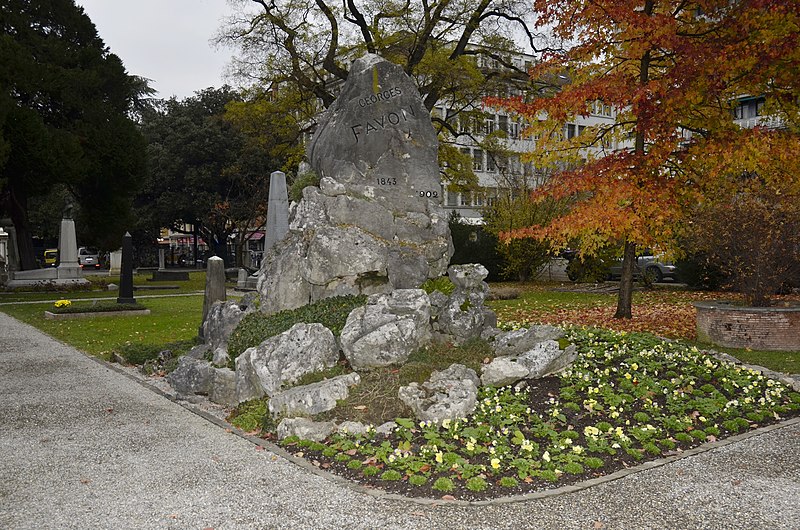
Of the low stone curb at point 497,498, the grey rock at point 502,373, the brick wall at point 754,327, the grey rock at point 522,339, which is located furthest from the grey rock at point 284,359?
the brick wall at point 754,327

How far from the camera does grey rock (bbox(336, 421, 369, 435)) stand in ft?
21.3

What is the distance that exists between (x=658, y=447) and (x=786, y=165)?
8.88 m

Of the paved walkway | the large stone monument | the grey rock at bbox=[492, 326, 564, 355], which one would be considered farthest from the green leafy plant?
the grey rock at bbox=[492, 326, 564, 355]

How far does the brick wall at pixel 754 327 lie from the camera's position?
1101 cm

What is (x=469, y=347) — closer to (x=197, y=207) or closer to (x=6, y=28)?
(x=6, y=28)

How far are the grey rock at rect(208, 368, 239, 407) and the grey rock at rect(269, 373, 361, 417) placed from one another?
1344 millimetres

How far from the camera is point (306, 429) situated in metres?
6.55

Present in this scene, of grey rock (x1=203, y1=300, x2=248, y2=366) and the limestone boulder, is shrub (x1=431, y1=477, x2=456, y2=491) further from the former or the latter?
grey rock (x1=203, y1=300, x2=248, y2=366)

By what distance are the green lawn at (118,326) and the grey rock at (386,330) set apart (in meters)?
6.57

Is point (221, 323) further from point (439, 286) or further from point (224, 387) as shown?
point (439, 286)

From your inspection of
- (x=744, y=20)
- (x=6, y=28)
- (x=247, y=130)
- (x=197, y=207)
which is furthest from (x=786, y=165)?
(x=197, y=207)

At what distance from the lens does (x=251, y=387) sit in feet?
26.0

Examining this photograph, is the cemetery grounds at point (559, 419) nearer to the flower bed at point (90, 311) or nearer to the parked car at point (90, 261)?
the flower bed at point (90, 311)

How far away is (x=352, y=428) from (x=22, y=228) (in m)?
28.7
